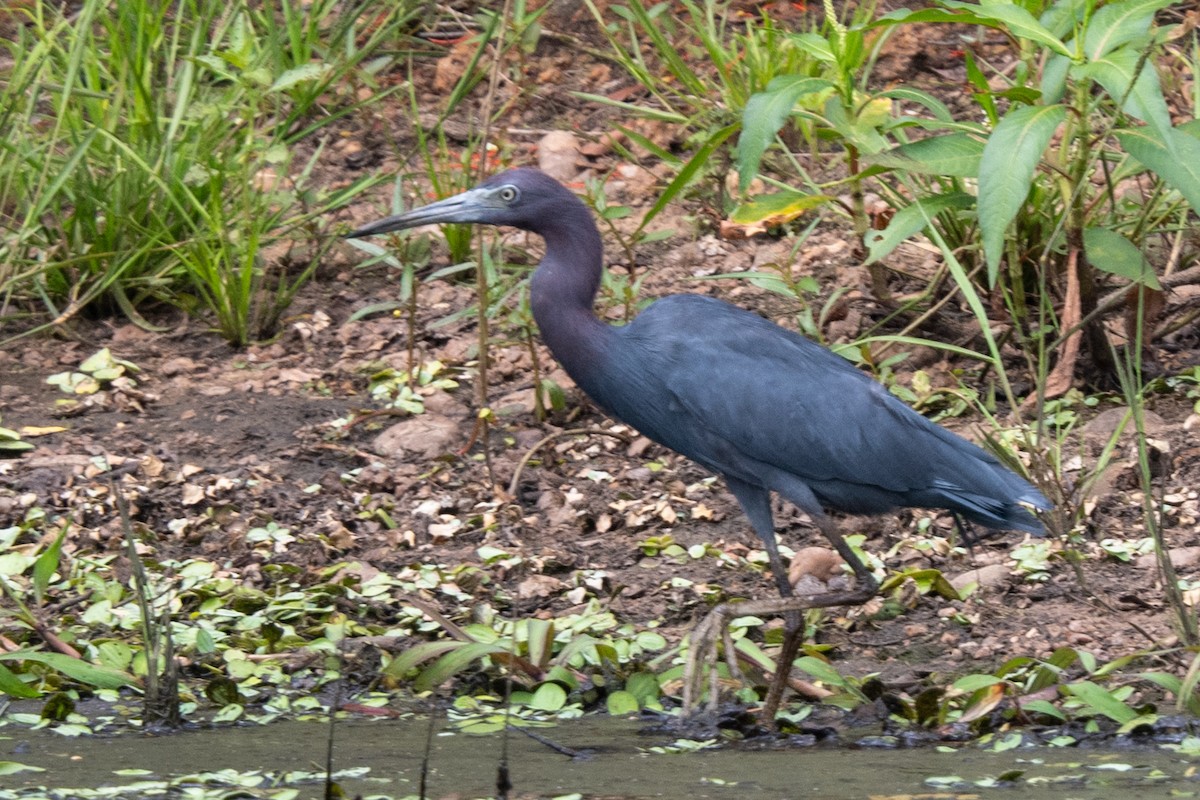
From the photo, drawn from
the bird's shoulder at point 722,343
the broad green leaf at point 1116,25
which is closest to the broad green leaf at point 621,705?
the bird's shoulder at point 722,343

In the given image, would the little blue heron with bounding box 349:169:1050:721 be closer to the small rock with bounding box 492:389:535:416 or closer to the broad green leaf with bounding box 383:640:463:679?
the broad green leaf with bounding box 383:640:463:679

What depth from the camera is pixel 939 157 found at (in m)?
5.42

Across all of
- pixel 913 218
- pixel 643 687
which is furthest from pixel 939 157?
pixel 643 687

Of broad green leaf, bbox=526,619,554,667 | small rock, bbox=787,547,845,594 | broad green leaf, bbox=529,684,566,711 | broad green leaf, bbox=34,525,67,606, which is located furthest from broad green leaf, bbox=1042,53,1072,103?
broad green leaf, bbox=34,525,67,606

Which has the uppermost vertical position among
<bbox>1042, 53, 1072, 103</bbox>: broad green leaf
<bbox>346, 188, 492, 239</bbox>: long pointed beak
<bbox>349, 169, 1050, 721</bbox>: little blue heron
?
<bbox>1042, 53, 1072, 103</bbox>: broad green leaf

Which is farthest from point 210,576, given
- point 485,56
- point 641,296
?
point 485,56

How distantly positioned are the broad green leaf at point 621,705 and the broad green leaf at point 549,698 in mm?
132

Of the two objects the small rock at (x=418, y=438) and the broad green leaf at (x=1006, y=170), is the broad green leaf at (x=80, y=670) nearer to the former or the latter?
the small rock at (x=418, y=438)

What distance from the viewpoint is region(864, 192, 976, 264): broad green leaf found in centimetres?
556

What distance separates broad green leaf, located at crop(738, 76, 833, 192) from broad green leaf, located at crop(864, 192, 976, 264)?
1.95 ft

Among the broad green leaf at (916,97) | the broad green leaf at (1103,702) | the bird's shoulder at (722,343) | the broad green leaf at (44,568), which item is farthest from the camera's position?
the broad green leaf at (916,97)

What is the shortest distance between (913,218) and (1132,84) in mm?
1004

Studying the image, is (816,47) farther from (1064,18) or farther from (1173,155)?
(1173,155)

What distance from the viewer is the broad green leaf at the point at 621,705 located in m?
4.50
